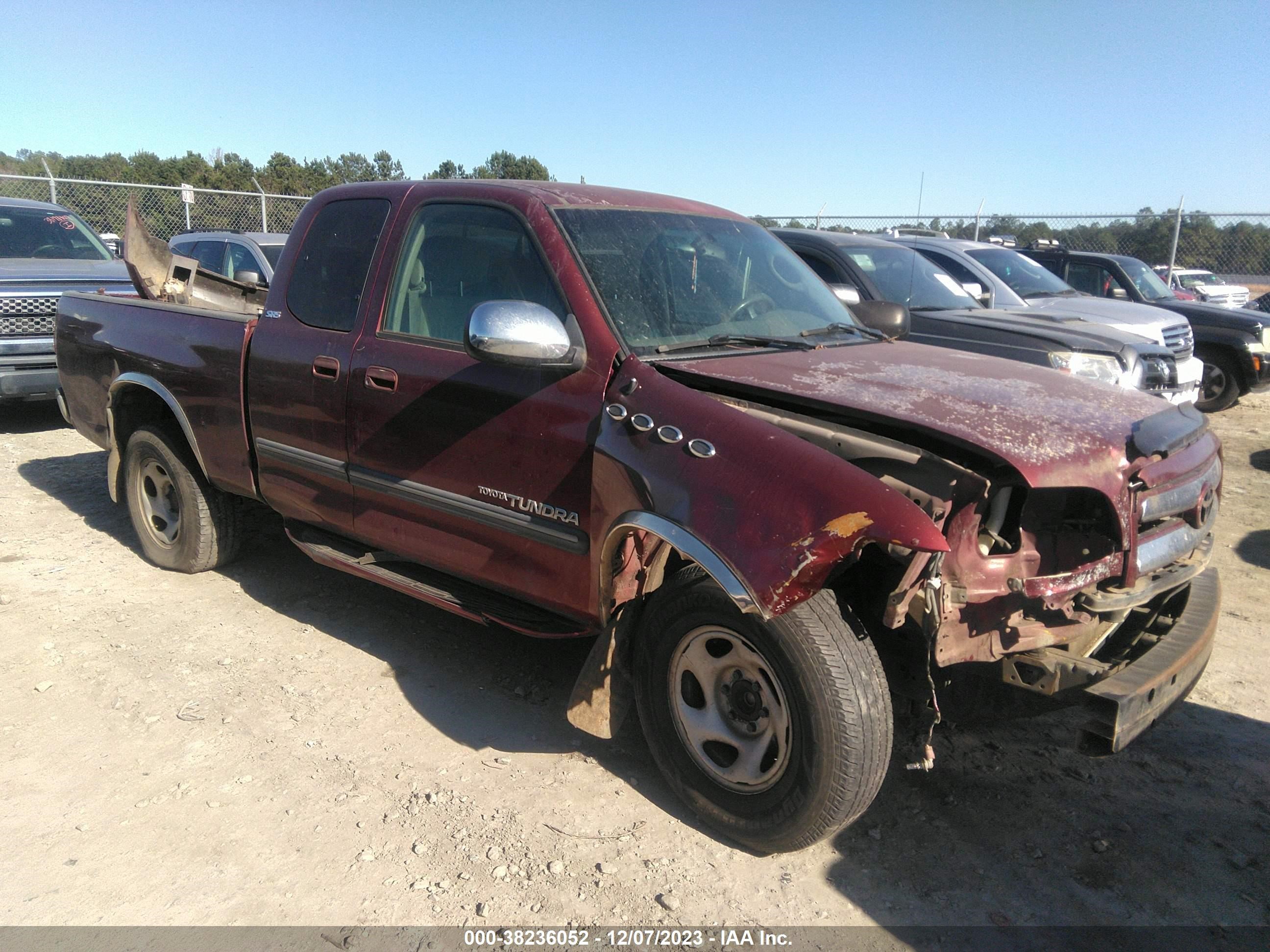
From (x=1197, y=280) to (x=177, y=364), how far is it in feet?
71.0

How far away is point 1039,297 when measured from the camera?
31.7 feet

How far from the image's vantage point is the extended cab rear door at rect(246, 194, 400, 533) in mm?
3990

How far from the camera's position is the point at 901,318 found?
15.3 ft

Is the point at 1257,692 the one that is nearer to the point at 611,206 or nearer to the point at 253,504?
the point at 611,206

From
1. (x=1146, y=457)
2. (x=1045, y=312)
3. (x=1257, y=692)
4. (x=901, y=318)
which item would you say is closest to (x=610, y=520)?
(x=1146, y=457)

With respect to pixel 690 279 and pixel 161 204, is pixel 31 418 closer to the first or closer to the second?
pixel 690 279

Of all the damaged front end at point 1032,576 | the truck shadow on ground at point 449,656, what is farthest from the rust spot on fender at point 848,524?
the truck shadow on ground at point 449,656

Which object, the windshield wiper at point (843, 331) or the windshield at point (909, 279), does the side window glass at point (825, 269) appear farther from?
the windshield wiper at point (843, 331)

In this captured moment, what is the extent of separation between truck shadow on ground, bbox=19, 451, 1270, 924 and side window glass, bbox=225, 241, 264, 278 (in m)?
6.45

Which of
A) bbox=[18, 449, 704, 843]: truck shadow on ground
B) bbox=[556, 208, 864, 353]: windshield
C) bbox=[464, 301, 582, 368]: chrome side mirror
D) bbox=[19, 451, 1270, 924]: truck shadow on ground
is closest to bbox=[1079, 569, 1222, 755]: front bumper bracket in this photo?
bbox=[19, 451, 1270, 924]: truck shadow on ground

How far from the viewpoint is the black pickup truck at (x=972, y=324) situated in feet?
22.2

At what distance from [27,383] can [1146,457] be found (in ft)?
28.3

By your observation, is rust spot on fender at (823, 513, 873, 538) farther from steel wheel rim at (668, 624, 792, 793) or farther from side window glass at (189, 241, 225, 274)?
side window glass at (189, 241, 225, 274)

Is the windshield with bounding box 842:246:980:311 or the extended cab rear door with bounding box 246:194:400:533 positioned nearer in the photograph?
the extended cab rear door with bounding box 246:194:400:533
